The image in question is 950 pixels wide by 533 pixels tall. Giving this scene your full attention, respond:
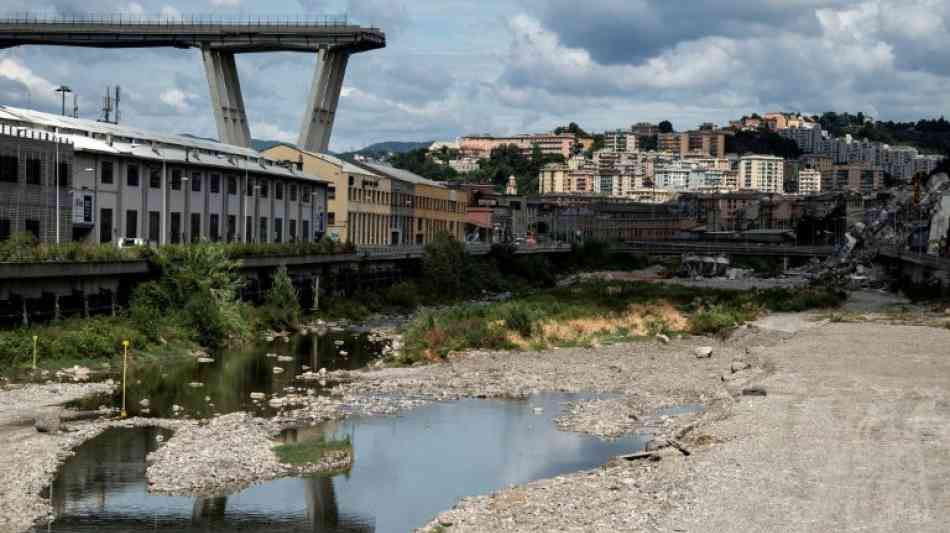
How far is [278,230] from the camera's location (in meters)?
95.5

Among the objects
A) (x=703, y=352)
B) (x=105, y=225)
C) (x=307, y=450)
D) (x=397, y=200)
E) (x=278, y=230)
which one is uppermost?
(x=397, y=200)

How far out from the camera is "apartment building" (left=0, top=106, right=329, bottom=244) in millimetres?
63438

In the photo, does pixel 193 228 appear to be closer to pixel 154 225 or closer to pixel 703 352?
pixel 154 225

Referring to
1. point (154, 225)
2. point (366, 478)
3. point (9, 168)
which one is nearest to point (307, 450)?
point (366, 478)

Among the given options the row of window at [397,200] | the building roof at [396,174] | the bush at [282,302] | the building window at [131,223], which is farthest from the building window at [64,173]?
the building roof at [396,174]

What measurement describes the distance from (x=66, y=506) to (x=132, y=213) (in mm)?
46739

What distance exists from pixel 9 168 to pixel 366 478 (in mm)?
33462

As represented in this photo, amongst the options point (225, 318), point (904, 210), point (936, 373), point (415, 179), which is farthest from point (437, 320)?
point (904, 210)

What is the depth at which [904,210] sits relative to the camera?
162625 millimetres

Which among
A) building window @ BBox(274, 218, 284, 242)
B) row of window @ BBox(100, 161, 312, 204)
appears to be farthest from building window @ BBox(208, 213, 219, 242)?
building window @ BBox(274, 218, 284, 242)

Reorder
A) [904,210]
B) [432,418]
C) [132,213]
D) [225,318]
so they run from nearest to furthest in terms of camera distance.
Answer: [432,418]
[225,318]
[132,213]
[904,210]

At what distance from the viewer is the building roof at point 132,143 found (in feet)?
233

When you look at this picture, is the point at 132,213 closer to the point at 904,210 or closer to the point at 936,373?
the point at 936,373

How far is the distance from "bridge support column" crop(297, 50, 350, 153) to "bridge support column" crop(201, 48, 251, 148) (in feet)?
17.7
